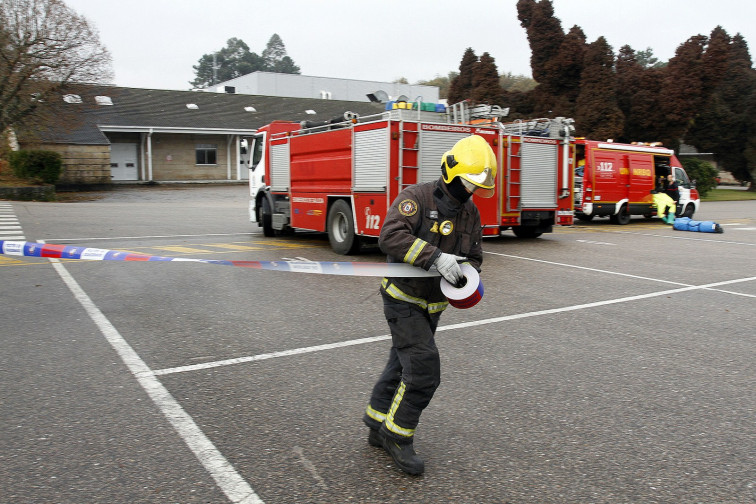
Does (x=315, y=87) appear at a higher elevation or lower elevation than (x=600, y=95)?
higher

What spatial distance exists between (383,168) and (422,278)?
302 inches

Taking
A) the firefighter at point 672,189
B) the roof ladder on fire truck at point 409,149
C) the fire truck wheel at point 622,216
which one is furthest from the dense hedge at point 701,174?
the roof ladder on fire truck at point 409,149

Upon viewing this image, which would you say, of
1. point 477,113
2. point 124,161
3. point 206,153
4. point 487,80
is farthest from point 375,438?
point 206,153

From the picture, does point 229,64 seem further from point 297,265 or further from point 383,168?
point 297,265

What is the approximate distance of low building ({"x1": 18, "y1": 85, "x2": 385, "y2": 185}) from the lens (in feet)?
112

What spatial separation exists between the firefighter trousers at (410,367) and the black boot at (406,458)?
0.13 feet

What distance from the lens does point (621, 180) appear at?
67.5 feet

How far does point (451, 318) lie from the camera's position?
670cm

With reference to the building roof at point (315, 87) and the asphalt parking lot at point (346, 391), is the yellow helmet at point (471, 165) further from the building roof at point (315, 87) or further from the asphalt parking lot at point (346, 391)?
the building roof at point (315, 87)

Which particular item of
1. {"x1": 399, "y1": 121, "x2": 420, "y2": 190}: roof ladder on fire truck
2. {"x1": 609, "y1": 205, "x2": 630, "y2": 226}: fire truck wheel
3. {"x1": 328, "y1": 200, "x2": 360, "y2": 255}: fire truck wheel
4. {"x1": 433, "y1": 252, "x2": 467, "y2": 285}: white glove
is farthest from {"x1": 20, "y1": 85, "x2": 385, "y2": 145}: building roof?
{"x1": 433, "y1": 252, "x2": 467, "y2": 285}: white glove

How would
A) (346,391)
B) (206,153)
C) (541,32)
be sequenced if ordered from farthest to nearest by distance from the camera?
(206,153) → (541,32) → (346,391)

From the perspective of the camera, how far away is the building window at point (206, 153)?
137 feet

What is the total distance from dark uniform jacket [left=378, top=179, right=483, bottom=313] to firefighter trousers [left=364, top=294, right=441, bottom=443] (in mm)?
80

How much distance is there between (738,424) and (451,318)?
314 centimetres
